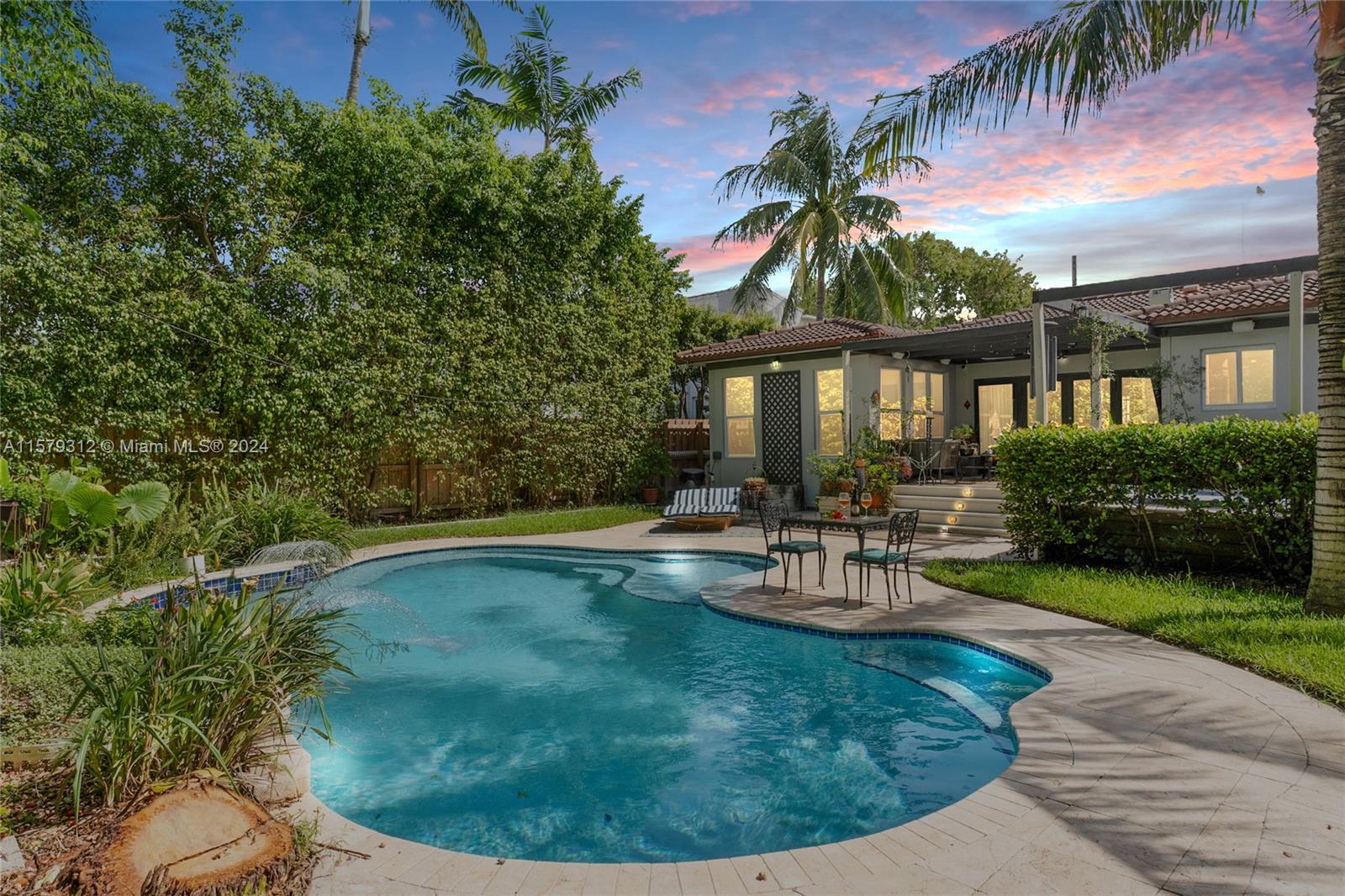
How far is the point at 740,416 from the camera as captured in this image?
658 inches

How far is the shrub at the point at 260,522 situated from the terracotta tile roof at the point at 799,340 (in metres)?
9.29

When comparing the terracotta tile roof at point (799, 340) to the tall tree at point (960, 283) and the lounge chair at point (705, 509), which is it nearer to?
the lounge chair at point (705, 509)

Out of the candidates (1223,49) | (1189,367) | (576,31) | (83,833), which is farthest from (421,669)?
(576,31)

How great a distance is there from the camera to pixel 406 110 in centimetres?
1322

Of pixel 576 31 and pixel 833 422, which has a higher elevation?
pixel 576 31

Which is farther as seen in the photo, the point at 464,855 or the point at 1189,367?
the point at 1189,367

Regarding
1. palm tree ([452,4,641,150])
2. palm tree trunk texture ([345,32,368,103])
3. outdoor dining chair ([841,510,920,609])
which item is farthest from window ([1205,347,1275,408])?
palm tree trunk texture ([345,32,368,103])

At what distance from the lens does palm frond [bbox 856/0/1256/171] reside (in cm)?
673

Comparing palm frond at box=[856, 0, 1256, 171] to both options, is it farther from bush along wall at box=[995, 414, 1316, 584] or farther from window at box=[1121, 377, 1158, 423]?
window at box=[1121, 377, 1158, 423]

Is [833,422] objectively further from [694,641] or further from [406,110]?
[406,110]

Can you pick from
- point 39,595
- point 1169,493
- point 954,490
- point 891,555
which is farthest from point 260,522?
point 954,490

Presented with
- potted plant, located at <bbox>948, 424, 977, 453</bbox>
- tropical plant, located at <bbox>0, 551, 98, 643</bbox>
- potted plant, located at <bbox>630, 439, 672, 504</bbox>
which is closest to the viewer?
tropical plant, located at <bbox>0, 551, 98, 643</bbox>

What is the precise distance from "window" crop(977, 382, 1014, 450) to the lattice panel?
15.3 feet

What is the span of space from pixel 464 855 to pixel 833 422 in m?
13.1
